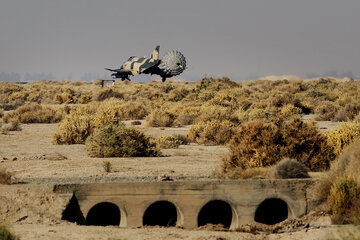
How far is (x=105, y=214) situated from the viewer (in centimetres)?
1350

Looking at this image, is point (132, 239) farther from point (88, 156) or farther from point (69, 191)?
point (88, 156)

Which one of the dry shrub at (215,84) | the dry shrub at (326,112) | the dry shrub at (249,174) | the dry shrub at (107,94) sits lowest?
the dry shrub at (249,174)

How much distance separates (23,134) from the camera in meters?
29.3

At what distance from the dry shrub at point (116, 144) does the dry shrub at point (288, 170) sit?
7572mm

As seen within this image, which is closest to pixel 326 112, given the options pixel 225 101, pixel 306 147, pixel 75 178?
pixel 225 101

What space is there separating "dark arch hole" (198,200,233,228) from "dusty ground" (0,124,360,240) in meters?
1.30

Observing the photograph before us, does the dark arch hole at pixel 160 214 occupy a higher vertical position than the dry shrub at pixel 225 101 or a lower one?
lower

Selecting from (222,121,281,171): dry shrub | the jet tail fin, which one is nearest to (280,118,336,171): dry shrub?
(222,121,281,171): dry shrub

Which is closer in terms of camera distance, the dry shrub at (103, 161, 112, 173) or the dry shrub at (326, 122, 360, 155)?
the dry shrub at (103, 161, 112, 173)

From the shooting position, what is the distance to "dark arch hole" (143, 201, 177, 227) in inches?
523

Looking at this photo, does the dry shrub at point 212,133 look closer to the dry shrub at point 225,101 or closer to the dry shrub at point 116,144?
the dry shrub at point 116,144

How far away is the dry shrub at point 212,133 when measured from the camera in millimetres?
25000

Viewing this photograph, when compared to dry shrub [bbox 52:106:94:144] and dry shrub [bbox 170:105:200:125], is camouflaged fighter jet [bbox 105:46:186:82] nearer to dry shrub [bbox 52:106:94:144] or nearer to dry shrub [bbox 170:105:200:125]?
dry shrub [bbox 170:105:200:125]

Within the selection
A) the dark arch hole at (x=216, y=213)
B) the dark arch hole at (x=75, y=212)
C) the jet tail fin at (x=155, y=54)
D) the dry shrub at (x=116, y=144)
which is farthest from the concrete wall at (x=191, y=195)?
the jet tail fin at (x=155, y=54)
